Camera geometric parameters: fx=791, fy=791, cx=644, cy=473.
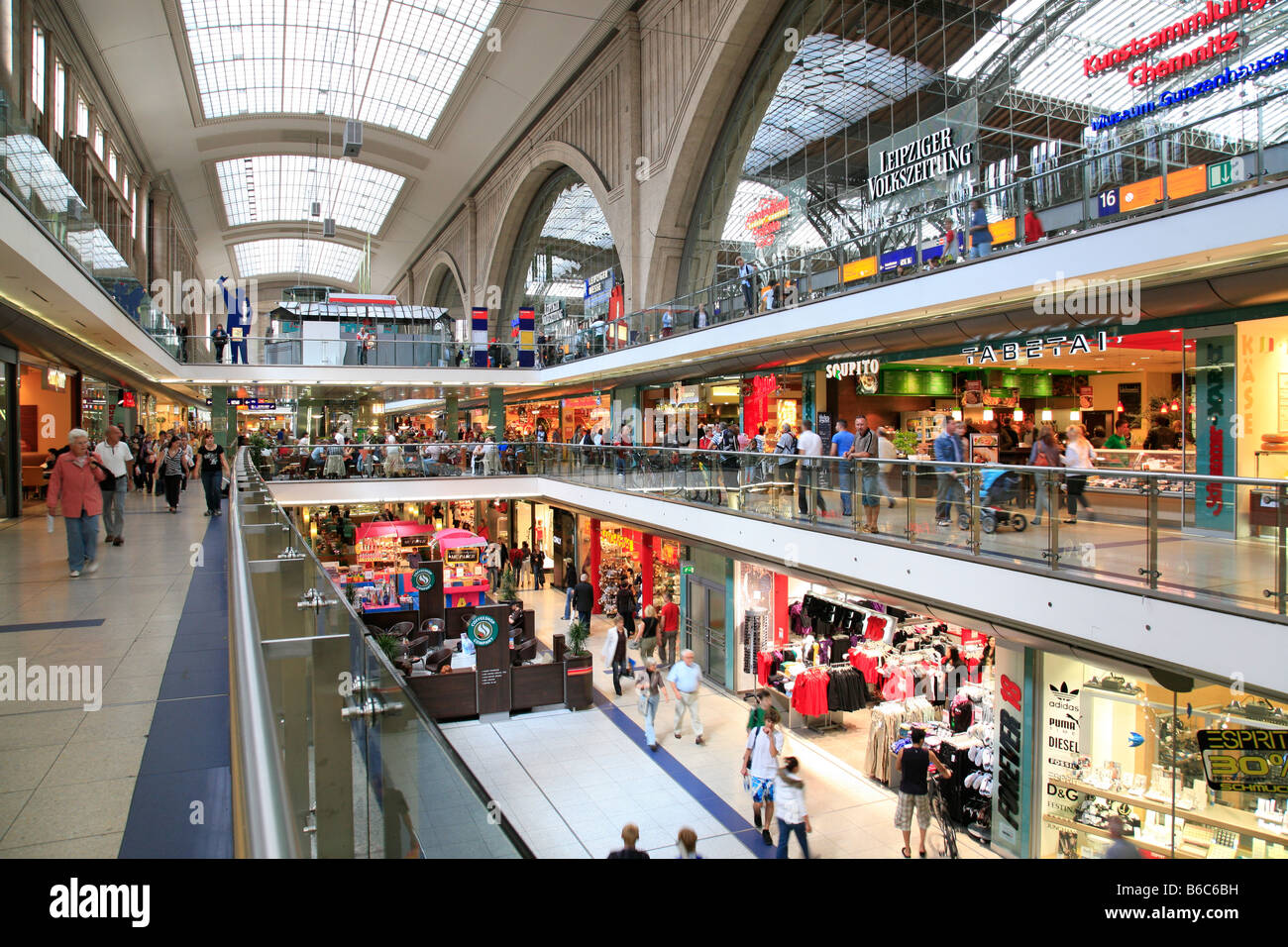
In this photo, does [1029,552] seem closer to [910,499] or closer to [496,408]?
[910,499]

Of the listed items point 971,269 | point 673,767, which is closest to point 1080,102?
point 971,269

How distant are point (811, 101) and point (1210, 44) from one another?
9.70 metres

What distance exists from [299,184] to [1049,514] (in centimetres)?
4814

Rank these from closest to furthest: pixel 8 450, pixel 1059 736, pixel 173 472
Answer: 1. pixel 1059 736
2. pixel 8 450
3. pixel 173 472

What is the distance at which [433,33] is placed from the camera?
2994 cm

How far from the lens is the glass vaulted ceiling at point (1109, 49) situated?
1080cm

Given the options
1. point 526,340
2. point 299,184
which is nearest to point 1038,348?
point 526,340

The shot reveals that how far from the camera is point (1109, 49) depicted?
1368cm

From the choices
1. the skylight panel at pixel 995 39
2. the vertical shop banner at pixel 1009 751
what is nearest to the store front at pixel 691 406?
the skylight panel at pixel 995 39

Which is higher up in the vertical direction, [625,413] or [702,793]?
[625,413]

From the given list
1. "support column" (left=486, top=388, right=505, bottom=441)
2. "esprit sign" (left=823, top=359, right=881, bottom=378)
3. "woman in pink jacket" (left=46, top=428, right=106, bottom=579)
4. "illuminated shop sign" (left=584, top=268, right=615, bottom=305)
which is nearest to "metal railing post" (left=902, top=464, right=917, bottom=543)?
"esprit sign" (left=823, top=359, right=881, bottom=378)

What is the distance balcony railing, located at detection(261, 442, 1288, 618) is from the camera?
5.85 metres

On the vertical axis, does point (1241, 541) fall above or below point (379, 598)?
above
